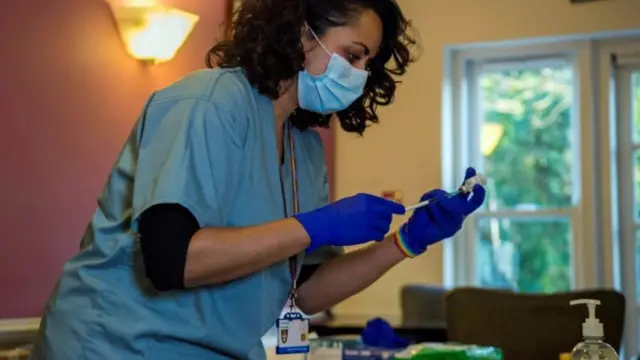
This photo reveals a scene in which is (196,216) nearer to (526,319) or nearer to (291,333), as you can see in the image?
(291,333)

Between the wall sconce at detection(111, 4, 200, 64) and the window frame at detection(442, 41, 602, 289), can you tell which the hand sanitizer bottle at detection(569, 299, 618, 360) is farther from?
the window frame at detection(442, 41, 602, 289)

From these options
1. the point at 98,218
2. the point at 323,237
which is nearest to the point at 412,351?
the point at 323,237

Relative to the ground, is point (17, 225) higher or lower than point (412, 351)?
higher

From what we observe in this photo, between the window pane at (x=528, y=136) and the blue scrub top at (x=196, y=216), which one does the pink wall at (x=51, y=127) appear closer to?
the blue scrub top at (x=196, y=216)

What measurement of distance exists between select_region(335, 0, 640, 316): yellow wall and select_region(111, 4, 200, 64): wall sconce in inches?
63.2

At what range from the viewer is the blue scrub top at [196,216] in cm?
117

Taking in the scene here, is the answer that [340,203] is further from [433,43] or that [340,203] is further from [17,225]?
[433,43]

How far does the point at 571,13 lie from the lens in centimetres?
347

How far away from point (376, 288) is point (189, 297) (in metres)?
2.55

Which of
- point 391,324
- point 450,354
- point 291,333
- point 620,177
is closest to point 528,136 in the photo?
point 620,177

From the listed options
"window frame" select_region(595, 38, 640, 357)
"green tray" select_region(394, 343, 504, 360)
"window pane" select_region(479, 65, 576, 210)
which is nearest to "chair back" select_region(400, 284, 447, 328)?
"window pane" select_region(479, 65, 576, 210)

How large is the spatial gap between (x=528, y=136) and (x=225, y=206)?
2719 mm

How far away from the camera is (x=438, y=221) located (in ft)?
4.98

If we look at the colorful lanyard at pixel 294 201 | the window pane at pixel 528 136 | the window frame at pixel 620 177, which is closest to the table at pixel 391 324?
the window pane at pixel 528 136
